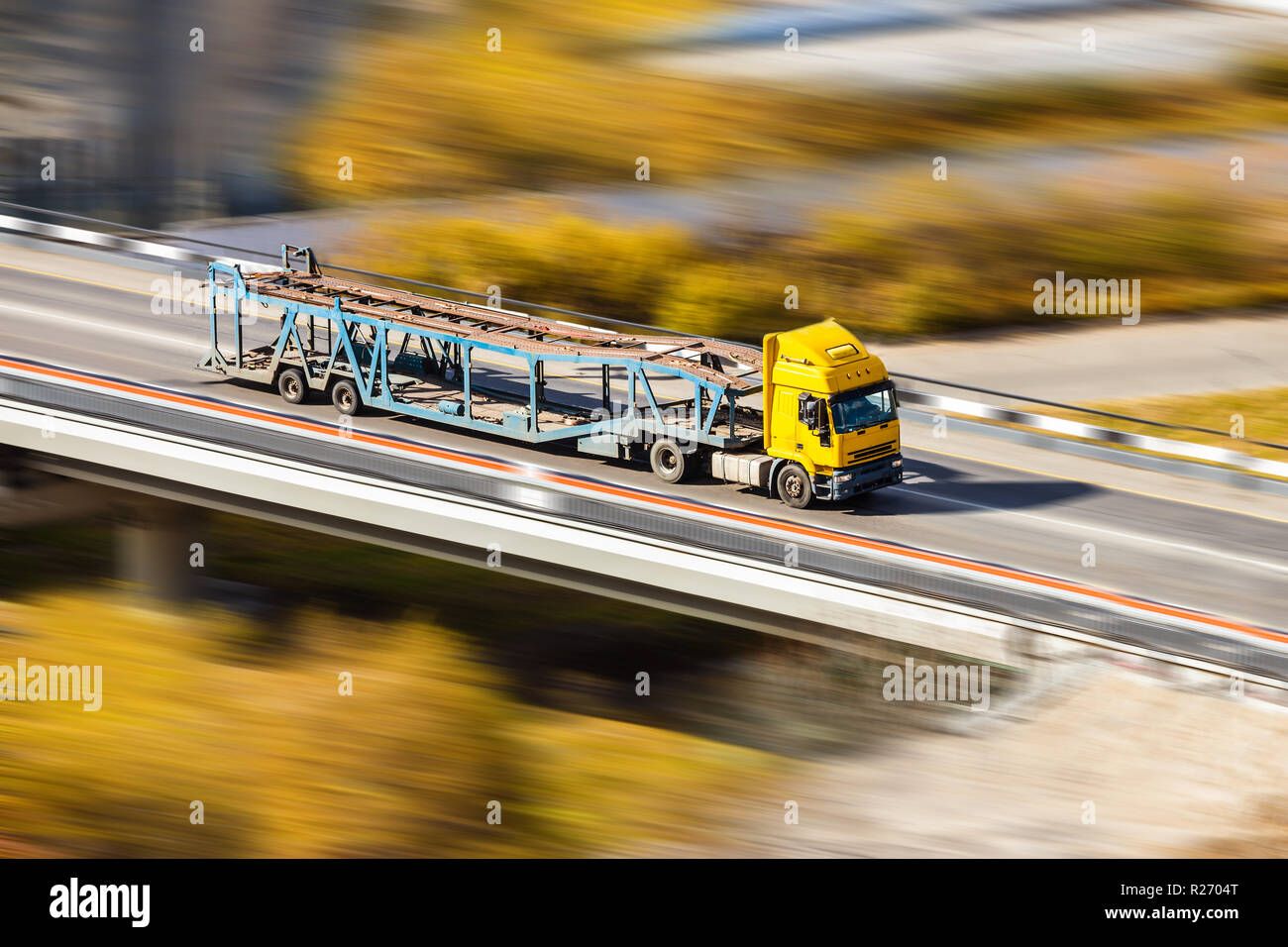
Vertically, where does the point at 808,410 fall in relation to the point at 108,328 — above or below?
below

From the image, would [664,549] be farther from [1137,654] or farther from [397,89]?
[397,89]

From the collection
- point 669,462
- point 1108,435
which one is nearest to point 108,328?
point 669,462

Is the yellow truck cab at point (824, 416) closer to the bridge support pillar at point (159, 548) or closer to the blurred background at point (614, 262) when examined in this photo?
the blurred background at point (614, 262)

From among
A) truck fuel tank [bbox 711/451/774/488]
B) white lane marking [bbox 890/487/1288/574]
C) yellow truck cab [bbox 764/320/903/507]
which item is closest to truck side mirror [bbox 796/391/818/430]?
yellow truck cab [bbox 764/320/903/507]

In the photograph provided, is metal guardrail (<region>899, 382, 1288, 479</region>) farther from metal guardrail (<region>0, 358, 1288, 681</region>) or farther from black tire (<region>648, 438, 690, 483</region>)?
metal guardrail (<region>0, 358, 1288, 681</region>)

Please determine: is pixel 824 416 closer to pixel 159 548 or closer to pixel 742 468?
pixel 742 468
